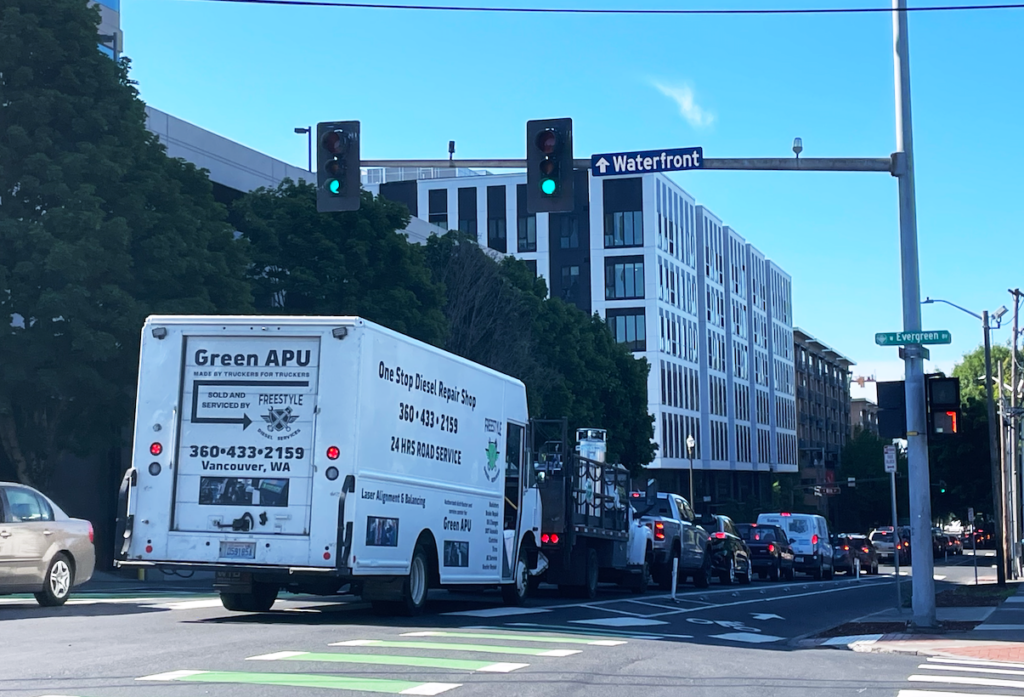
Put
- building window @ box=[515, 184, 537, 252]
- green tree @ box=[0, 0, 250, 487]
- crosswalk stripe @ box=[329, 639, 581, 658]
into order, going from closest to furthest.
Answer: crosswalk stripe @ box=[329, 639, 581, 658], green tree @ box=[0, 0, 250, 487], building window @ box=[515, 184, 537, 252]

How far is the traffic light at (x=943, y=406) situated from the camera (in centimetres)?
1700

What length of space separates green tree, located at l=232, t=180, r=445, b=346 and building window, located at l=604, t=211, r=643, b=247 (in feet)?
146

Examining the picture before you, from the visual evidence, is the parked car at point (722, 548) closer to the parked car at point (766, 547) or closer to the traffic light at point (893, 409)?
the parked car at point (766, 547)

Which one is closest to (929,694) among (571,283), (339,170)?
(339,170)

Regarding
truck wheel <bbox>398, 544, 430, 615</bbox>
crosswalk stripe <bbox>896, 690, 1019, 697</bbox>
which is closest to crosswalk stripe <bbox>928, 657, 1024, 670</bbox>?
crosswalk stripe <bbox>896, 690, 1019, 697</bbox>

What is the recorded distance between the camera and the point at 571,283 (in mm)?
80625

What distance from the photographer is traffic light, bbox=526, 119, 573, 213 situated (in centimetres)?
1587

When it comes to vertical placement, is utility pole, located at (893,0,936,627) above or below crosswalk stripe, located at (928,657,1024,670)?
above

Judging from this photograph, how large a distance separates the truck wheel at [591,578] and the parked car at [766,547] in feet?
54.8

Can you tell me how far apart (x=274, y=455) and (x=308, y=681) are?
512 cm

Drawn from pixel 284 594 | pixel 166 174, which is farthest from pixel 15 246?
pixel 284 594

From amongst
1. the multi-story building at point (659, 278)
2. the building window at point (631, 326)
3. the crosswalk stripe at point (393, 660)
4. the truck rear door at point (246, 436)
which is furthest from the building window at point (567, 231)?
the crosswalk stripe at point (393, 660)

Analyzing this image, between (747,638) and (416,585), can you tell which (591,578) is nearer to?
(747,638)

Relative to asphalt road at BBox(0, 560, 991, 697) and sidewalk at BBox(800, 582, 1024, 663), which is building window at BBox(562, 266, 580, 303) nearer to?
sidewalk at BBox(800, 582, 1024, 663)
